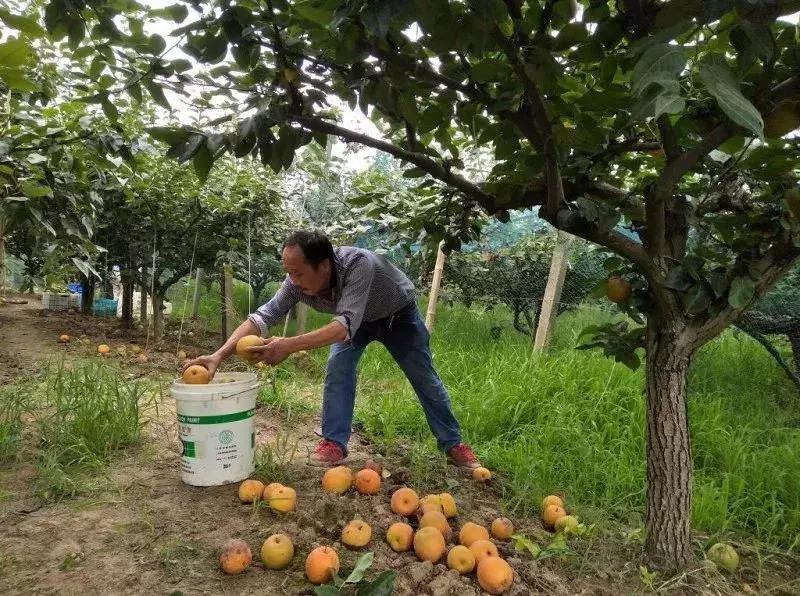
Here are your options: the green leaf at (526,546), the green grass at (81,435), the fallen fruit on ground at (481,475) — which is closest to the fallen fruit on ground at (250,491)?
the green grass at (81,435)

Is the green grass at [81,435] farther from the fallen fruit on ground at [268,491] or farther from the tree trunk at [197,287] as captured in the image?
the tree trunk at [197,287]

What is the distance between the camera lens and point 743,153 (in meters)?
1.36

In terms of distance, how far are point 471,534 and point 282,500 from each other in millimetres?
712

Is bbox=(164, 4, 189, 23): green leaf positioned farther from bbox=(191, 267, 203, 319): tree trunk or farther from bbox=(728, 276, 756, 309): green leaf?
bbox=(191, 267, 203, 319): tree trunk

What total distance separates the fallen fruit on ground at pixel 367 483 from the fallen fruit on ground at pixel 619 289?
4.08 ft

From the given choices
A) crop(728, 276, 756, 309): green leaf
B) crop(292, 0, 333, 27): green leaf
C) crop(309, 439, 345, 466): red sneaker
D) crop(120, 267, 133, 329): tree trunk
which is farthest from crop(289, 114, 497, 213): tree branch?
crop(120, 267, 133, 329): tree trunk

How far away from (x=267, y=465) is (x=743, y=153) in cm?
208

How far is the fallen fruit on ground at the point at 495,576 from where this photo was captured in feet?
5.67

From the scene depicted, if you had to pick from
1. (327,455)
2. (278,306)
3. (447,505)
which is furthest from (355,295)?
(447,505)

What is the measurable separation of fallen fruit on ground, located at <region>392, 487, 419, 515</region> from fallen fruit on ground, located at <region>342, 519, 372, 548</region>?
257mm

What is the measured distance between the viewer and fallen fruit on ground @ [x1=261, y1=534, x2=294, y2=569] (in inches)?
68.9

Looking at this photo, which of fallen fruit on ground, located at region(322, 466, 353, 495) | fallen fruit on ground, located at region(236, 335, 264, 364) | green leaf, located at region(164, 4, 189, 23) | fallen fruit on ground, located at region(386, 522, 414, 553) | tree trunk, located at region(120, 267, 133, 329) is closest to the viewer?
green leaf, located at region(164, 4, 189, 23)

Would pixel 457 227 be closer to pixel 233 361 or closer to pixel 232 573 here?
pixel 232 573

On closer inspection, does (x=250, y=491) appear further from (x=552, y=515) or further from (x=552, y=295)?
(x=552, y=295)
